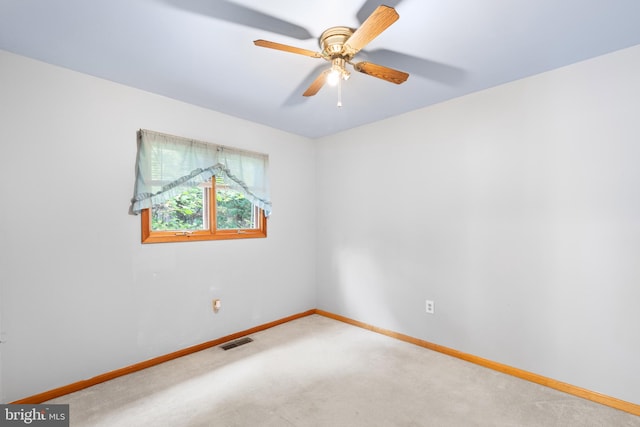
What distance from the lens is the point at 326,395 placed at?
2164 millimetres

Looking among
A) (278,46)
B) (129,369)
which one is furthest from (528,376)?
(129,369)

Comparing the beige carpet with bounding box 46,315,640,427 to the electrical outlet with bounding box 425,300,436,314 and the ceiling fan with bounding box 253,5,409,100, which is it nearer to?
the electrical outlet with bounding box 425,300,436,314

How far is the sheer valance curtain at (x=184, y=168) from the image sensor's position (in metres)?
2.56

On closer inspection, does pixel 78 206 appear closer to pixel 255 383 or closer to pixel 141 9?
pixel 141 9

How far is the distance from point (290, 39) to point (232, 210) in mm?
1942

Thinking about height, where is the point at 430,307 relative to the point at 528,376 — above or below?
above

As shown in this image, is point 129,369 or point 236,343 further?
point 236,343

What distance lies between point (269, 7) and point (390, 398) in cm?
262

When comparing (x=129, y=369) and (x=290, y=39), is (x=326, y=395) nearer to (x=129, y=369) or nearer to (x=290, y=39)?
(x=129, y=369)

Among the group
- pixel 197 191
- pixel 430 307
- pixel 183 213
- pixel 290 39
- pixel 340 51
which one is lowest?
pixel 430 307

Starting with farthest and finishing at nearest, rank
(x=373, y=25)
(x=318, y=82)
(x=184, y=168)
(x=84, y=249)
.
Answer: (x=184, y=168) < (x=84, y=249) < (x=318, y=82) < (x=373, y=25)

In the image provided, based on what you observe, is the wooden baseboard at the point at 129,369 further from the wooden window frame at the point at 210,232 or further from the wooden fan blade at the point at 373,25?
the wooden fan blade at the point at 373,25

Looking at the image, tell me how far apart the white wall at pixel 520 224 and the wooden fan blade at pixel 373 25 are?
5.31 ft

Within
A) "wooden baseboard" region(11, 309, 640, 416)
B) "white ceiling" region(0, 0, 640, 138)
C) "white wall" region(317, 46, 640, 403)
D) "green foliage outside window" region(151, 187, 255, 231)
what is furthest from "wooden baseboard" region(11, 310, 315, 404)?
"white ceiling" region(0, 0, 640, 138)
